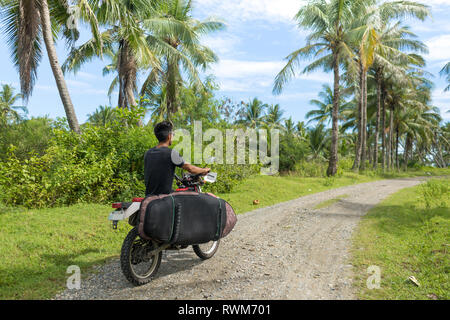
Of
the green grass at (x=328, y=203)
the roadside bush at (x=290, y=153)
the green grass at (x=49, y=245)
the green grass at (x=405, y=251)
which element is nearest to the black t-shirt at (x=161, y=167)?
the green grass at (x=49, y=245)

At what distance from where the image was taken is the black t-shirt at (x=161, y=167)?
3.59 m

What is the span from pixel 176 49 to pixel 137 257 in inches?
637

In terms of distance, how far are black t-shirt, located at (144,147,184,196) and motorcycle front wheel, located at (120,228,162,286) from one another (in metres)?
0.55

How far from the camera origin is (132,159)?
8586 mm

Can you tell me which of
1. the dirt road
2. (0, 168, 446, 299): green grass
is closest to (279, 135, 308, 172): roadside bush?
the dirt road

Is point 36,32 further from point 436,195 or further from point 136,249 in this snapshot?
point 436,195

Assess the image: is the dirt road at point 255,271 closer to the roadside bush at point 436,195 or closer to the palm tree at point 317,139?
the roadside bush at point 436,195

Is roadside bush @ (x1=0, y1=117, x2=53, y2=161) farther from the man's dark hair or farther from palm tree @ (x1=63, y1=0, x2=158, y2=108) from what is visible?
the man's dark hair

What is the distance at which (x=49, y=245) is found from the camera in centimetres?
498

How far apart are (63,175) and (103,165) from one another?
3.09ft

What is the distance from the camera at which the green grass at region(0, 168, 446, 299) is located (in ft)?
12.1

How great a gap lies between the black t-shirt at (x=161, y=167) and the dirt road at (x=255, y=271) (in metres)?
1.12

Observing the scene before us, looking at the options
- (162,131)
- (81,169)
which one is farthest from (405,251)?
(81,169)
